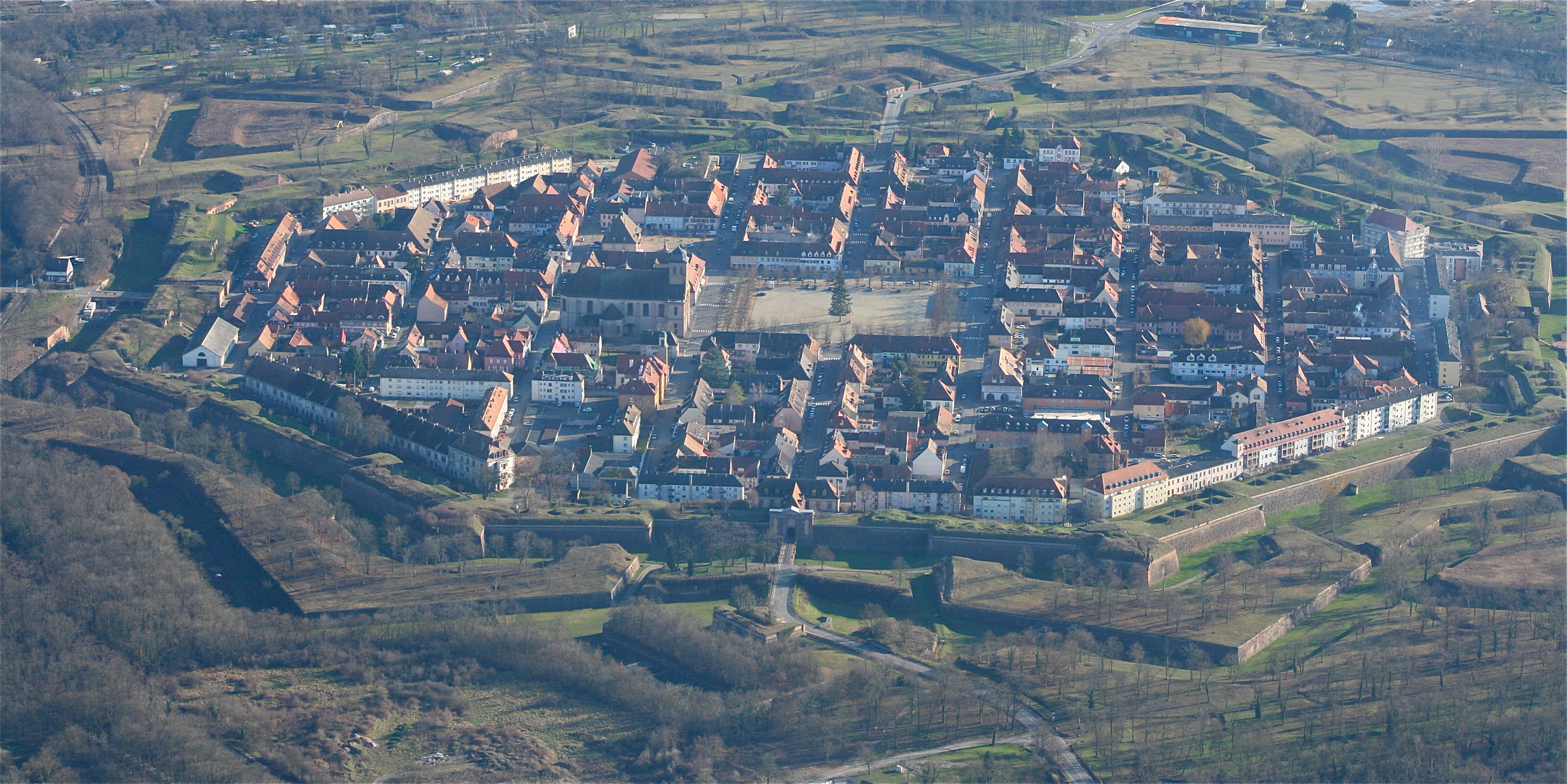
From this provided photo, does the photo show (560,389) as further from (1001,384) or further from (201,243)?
(201,243)

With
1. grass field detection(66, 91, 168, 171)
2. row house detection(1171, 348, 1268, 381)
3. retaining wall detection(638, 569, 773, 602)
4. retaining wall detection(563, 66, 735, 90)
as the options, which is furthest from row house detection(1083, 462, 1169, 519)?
grass field detection(66, 91, 168, 171)

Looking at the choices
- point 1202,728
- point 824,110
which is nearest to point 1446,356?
point 1202,728

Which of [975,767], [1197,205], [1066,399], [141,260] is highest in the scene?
[1197,205]

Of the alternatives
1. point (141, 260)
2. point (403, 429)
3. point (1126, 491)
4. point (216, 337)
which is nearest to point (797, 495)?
point (1126, 491)

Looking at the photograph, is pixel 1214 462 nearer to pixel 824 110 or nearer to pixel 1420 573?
pixel 1420 573

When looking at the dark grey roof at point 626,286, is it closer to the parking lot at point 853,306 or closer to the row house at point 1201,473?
the parking lot at point 853,306

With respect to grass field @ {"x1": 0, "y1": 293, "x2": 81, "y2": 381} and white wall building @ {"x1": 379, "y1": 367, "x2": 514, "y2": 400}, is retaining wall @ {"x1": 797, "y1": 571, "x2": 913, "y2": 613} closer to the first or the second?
white wall building @ {"x1": 379, "y1": 367, "x2": 514, "y2": 400}
